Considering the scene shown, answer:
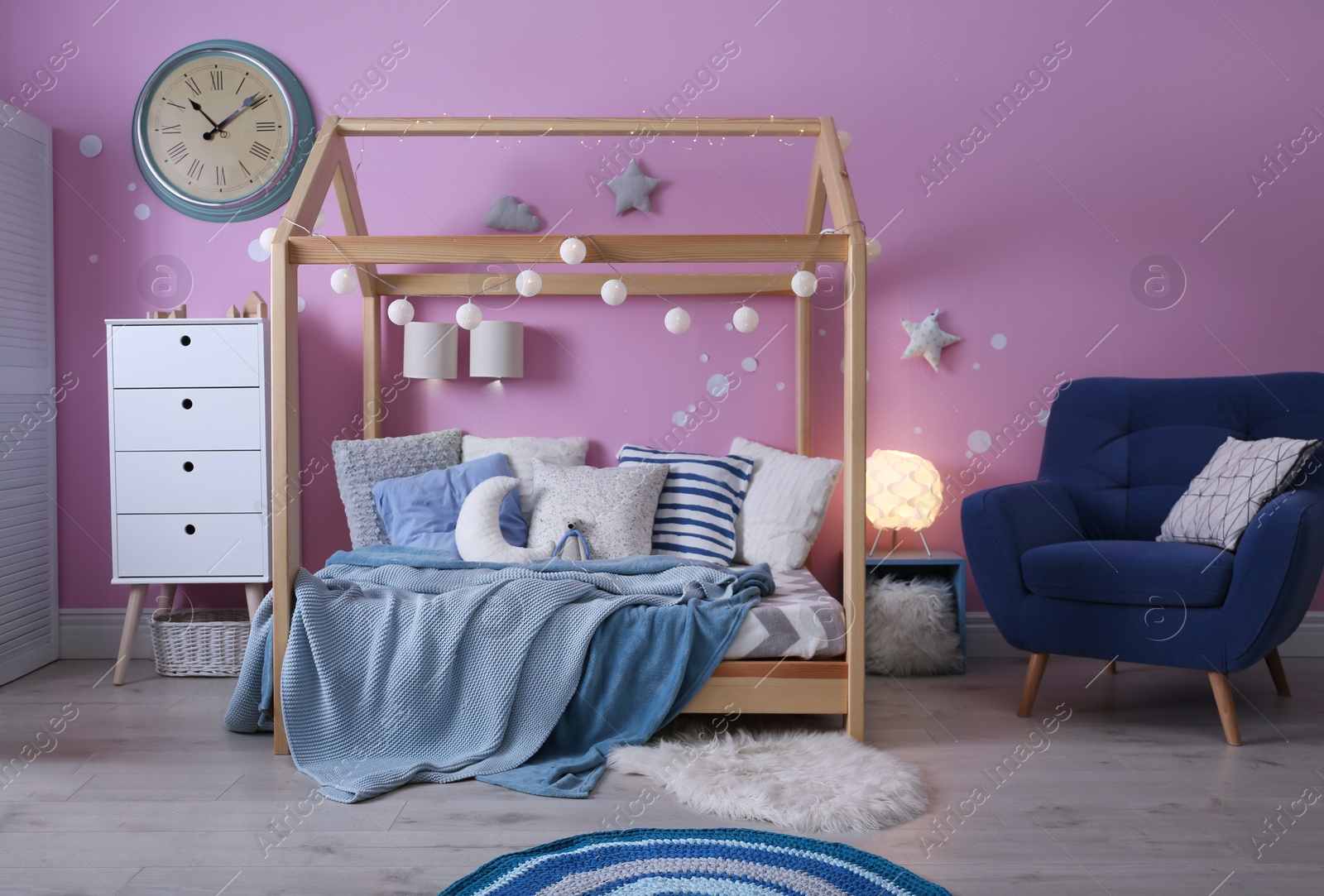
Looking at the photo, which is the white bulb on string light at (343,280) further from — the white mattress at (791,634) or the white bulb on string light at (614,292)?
the white mattress at (791,634)

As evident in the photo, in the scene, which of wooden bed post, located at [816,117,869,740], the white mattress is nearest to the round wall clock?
wooden bed post, located at [816,117,869,740]

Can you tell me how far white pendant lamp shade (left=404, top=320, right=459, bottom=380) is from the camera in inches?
123

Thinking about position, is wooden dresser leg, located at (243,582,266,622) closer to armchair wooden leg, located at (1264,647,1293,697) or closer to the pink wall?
the pink wall

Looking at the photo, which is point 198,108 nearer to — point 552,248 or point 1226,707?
point 552,248

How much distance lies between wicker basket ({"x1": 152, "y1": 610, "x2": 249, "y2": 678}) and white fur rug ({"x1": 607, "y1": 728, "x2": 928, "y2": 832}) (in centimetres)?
142

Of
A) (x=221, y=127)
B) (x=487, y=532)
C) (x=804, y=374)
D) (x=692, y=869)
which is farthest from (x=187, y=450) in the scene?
(x=692, y=869)

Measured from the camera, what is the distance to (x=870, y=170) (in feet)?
10.6

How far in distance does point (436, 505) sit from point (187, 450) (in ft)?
2.48

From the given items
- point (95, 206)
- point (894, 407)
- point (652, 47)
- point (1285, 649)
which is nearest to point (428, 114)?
point (652, 47)

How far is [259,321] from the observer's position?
285cm

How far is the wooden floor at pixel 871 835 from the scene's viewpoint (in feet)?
5.19

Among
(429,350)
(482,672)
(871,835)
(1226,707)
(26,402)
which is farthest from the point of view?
(429,350)

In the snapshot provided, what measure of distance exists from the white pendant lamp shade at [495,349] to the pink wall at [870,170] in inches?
5.9

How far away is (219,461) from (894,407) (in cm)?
218
